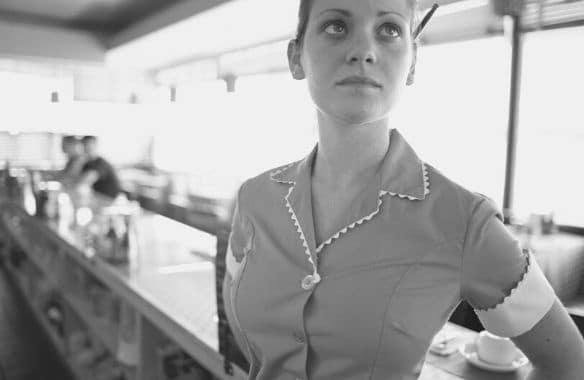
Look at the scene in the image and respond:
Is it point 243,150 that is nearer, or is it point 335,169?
point 335,169

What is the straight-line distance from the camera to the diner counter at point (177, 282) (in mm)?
1335

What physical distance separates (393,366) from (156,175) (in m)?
8.41

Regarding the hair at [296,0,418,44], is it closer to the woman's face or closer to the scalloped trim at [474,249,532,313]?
the woman's face

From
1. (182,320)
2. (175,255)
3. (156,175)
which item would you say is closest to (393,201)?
(182,320)

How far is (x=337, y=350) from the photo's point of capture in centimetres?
76

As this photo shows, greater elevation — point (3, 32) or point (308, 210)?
point (3, 32)

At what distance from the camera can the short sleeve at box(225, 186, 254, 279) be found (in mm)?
950

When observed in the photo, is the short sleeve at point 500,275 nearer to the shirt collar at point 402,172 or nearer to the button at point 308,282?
the shirt collar at point 402,172

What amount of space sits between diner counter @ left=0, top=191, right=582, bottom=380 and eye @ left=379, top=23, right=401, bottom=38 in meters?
0.78

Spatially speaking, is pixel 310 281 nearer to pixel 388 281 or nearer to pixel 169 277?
pixel 388 281

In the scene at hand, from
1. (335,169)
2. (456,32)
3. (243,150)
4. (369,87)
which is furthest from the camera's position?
(243,150)

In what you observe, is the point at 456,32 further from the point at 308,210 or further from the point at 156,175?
the point at 156,175

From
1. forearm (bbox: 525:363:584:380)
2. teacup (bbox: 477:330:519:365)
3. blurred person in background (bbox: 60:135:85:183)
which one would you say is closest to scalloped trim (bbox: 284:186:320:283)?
forearm (bbox: 525:363:584:380)

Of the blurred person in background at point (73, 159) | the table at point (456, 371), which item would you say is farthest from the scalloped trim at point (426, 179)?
the blurred person in background at point (73, 159)
